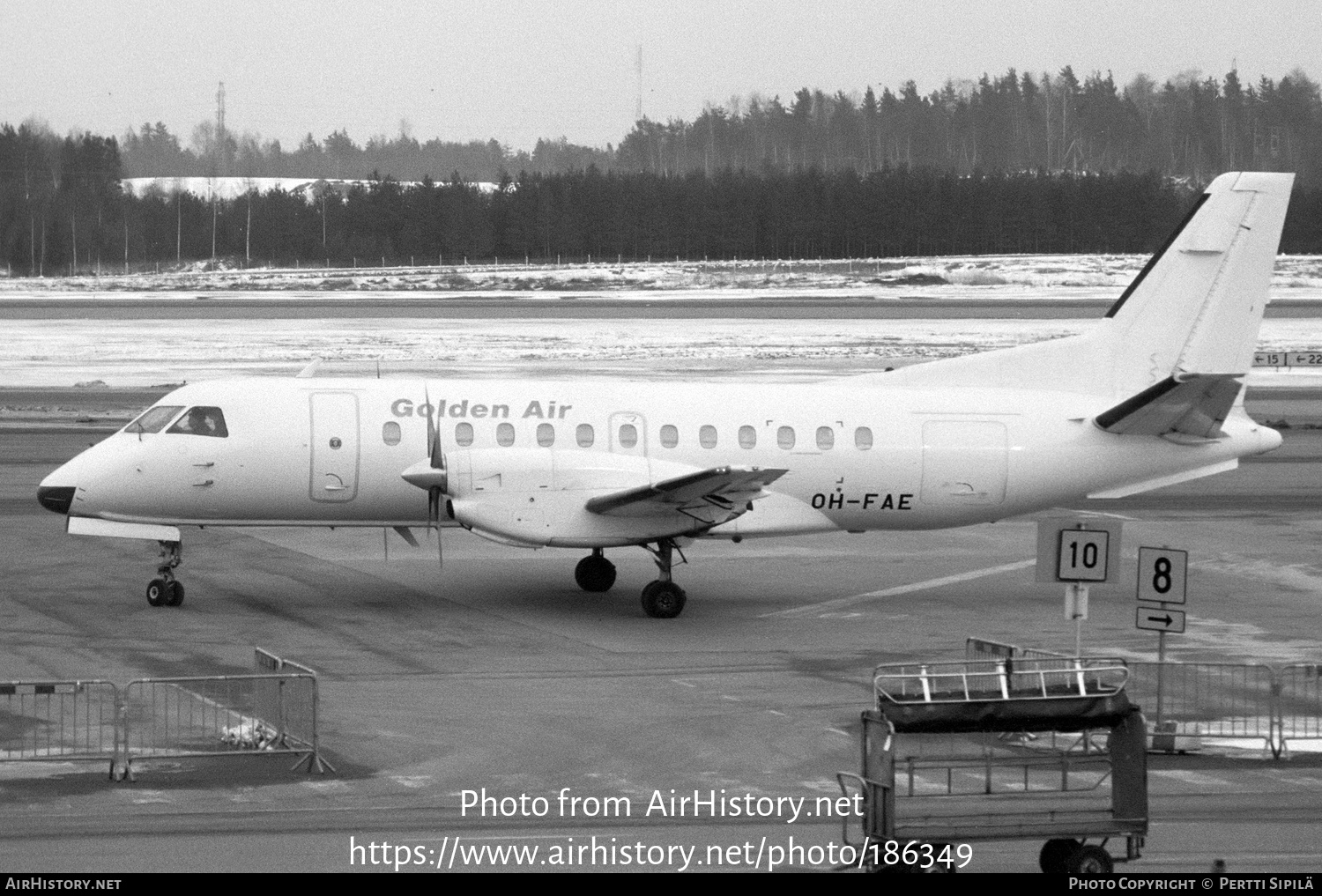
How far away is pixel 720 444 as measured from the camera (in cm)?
2234

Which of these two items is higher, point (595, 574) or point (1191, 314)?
point (1191, 314)

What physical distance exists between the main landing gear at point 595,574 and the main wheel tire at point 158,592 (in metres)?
5.47

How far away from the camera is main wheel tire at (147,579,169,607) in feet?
70.0

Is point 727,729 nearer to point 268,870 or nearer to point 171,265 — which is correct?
point 268,870

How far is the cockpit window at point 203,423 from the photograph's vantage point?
2170 cm

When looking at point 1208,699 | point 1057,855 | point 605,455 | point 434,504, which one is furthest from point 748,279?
point 1057,855

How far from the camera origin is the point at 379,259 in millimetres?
122438

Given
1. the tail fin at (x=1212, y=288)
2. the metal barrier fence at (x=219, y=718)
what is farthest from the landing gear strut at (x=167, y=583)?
the tail fin at (x=1212, y=288)

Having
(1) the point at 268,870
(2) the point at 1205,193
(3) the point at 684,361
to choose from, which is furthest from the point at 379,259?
(1) the point at 268,870

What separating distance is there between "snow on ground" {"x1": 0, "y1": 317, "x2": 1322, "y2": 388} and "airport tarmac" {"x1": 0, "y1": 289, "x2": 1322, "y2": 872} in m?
21.1

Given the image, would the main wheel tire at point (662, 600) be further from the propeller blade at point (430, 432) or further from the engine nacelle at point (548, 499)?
the propeller blade at point (430, 432)

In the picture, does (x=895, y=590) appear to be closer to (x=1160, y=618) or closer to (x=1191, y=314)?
(x=1191, y=314)

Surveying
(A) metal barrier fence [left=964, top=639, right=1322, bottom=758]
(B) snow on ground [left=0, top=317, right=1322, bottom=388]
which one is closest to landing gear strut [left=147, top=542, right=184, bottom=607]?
(A) metal barrier fence [left=964, top=639, right=1322, bottom=758]

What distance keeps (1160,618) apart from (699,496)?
22.2 ft
